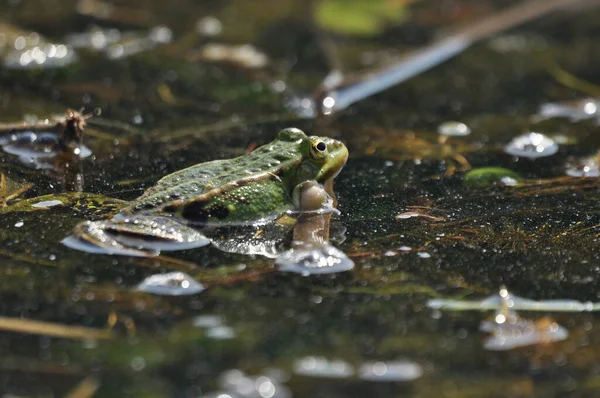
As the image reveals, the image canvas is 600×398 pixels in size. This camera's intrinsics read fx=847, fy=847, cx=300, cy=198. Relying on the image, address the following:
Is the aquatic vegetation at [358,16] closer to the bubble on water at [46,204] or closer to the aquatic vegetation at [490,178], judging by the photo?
the aquatic vegetation at [490,178]

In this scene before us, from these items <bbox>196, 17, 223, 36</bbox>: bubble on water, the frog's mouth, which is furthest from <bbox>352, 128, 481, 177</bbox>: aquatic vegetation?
<bbox>196, 17, 223, 36</bbox>: bubble on water

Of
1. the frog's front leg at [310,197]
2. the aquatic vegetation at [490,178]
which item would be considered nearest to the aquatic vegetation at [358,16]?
the aquatic vegetation at [490,178]

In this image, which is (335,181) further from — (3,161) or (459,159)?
(3,161)

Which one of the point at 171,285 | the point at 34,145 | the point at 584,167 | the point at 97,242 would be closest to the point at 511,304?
the point at 171,285

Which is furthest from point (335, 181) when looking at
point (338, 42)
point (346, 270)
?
point (338, 42)

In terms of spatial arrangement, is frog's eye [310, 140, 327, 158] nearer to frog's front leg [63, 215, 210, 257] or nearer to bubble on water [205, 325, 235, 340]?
frog's front leg [63, 215, 210, 257]

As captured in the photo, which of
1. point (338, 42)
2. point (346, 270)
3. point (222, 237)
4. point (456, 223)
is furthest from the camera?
point (338, 42)

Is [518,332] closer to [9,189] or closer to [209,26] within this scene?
[9,189]
